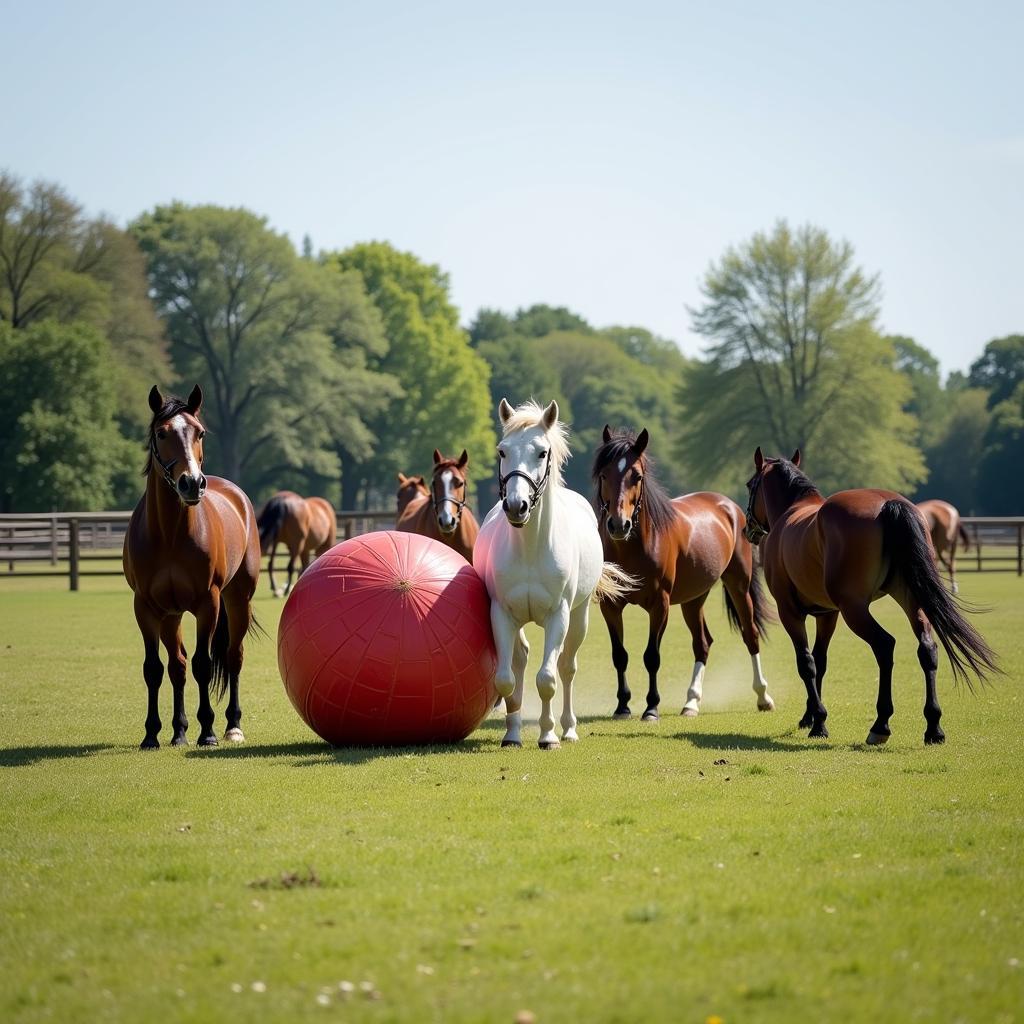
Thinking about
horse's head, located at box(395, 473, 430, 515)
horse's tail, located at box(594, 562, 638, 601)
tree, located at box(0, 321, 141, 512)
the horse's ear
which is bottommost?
horse's tail, located at box(594, 562, 638, 601)

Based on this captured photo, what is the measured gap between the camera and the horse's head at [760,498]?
12.5 metres

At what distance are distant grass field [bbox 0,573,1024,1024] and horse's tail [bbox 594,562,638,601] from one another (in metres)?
1.30

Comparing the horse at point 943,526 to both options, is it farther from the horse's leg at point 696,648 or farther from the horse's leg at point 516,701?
the horse's leg at point 516,701

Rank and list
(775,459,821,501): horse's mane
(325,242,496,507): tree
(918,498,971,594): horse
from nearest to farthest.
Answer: (775,459,821,501): horse's mane
(918,498,971,594): horse
(325,242,496,507): tree

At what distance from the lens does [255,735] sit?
1161cm

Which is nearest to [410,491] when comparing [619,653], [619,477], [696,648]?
[696,648]

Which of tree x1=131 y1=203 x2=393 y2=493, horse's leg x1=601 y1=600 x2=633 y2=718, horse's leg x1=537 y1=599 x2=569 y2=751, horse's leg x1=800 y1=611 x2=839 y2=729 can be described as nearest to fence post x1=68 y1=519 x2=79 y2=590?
horse's leg x1=601 y1=600 x2=633 y2=718

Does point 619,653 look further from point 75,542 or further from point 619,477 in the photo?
point 75,542

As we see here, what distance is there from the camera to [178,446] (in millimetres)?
10211

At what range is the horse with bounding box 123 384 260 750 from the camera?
10.3 meters

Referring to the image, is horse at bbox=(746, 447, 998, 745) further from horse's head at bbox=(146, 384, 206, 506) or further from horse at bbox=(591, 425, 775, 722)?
horse's head at bbox=(146, 384, 206, 506)

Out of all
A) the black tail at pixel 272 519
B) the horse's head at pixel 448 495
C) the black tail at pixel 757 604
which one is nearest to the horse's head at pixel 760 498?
the black tail at pixel 757 604

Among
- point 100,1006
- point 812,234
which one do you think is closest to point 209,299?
point 812,234

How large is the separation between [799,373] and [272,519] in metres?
38.9
